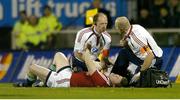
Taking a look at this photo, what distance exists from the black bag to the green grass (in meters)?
0.21

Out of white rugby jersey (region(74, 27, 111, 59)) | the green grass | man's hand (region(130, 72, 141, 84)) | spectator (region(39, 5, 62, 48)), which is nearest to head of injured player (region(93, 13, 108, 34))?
white rugby jersey (region(74, 27, 111, 59))

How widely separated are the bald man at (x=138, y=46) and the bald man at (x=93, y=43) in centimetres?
41

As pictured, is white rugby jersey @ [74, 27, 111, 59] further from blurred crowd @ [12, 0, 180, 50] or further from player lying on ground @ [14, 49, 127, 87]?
blurred crowd @ [12, 0, 180, 50]

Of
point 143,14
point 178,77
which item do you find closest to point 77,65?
point 178,77

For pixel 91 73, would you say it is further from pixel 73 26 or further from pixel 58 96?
pixel 73 26

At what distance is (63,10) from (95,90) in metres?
10.1

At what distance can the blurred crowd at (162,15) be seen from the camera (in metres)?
23.5

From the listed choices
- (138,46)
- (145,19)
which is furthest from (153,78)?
(145,19)

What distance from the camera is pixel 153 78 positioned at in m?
16.0

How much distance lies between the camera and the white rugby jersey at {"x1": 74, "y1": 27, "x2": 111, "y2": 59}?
16.9m

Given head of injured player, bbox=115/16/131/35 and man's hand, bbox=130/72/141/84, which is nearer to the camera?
head of injured player, bbox=115/16/131/35

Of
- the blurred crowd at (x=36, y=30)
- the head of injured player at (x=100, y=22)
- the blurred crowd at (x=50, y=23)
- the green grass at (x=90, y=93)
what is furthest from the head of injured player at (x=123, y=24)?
the blurred crowd at (x=36, y=30)

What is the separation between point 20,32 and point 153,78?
27.2 feet

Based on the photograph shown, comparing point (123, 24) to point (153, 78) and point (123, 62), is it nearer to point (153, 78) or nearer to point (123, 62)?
point (153, 78)
